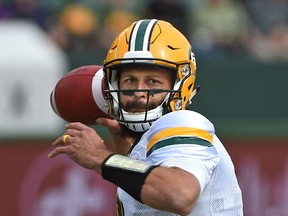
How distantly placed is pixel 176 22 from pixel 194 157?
21.8 ft

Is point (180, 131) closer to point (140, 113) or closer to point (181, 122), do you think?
point (181, 122)

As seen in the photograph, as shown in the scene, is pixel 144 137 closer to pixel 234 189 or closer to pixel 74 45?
pixel 234 189

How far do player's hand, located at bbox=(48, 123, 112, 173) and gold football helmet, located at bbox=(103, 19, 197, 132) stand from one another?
0.29m

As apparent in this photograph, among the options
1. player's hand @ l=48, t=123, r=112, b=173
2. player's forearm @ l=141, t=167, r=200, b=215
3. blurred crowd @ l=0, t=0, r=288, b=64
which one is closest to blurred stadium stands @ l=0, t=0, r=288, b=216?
blurred crowd @ l=0, t=0, r=288, b=64

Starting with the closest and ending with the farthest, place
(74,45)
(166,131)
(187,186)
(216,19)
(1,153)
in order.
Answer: (187,186), (166,131), (1,153), (74,45), (216,19)

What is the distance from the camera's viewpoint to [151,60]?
362 cm

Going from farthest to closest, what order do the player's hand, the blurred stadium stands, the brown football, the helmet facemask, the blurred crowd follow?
the blurred crowd
the blurred stadium stands
the brown football
the helmet facemask
the player's hand

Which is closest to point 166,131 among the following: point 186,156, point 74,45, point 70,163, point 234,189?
point 186,156

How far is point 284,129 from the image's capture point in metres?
8.43

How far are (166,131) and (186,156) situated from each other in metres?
0.17

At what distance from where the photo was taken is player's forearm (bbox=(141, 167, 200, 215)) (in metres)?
3.07

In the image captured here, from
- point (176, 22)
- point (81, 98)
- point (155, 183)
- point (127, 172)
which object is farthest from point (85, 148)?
point (176, 22)

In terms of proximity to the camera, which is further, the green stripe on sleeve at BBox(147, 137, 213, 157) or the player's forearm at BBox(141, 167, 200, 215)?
the green stripe on sleeve at BBox(147, 137, 213, 157)

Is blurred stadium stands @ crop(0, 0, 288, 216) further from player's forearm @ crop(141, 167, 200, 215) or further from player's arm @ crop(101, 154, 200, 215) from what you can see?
player's forearm @ crop(141, 167, 200, 215)
